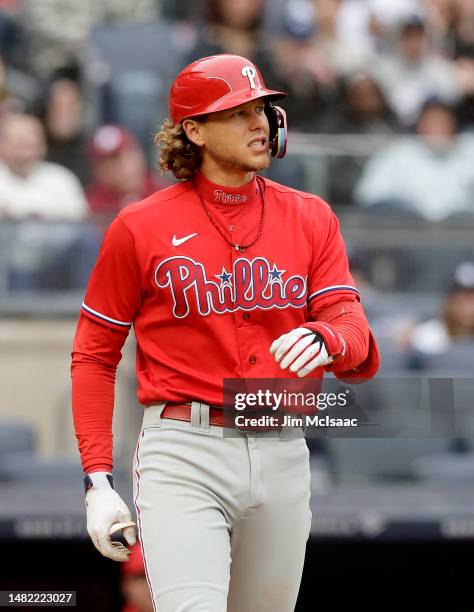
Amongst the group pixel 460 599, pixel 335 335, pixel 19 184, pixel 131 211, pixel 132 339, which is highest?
pixel 131 211

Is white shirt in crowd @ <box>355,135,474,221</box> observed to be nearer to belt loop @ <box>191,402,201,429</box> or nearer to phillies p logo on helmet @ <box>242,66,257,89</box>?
phillies p logo on helmet @ <box>242,66,257,89</box>

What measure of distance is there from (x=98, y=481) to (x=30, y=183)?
4873 millimetres

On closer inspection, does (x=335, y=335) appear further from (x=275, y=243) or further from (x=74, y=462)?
(x=74, y=462)

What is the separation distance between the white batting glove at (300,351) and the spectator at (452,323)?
3725mm

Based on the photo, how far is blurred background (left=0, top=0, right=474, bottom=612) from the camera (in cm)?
540

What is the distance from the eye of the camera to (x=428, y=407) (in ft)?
11.2

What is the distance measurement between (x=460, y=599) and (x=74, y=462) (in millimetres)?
1852

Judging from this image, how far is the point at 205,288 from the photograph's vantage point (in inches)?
119

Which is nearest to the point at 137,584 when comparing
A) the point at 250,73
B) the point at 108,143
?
the point at 250,73

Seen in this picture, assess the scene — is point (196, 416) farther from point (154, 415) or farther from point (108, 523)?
point (108, 523)

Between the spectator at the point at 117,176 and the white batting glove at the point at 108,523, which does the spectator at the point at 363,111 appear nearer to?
the spectator at the point at 117,176

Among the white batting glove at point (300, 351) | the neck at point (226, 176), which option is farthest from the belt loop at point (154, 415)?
the neck at point (226, 176)

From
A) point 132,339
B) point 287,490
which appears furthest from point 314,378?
point 132,339

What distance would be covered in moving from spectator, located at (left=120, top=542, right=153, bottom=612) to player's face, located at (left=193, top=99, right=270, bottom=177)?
225 centimetres
